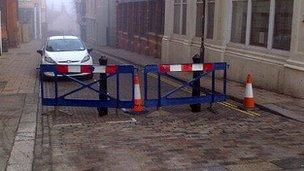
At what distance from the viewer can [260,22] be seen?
1384 cm

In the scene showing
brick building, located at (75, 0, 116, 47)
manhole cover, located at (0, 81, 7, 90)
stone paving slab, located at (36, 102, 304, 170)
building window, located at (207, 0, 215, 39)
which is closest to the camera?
stone paving slab, located at (36, 102, 304, 170)

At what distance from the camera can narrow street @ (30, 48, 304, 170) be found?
22.1 feet

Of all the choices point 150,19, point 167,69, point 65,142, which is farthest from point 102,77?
point 150,19

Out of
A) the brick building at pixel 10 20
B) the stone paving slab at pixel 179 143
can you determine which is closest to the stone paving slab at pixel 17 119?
the stone paving slab at pixel 179 143

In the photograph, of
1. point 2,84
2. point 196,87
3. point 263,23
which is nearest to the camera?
point 196,87

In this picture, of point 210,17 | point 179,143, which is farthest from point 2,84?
point 179,143

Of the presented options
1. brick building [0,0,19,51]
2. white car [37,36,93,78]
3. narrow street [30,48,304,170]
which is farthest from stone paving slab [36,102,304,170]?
brick building [0,0,19,51]

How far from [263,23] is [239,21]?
178 cm

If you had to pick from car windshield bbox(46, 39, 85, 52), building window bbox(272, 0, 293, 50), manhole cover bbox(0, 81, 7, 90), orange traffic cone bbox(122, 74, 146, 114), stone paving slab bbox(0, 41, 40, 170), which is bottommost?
manhole cover bbox(0, 81, 7, 90)

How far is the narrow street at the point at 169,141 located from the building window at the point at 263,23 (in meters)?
3.06

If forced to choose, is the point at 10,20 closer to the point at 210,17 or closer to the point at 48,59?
the point at 48,59

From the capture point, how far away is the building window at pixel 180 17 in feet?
66.6

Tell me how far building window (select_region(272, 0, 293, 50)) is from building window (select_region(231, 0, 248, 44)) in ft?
6.74

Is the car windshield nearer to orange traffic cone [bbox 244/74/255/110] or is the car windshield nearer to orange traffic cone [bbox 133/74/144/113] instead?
orange traffic cone [bbox 133/74/144/113]
